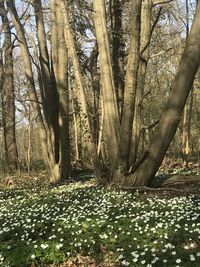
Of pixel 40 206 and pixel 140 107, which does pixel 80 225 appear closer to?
pixel 40 206

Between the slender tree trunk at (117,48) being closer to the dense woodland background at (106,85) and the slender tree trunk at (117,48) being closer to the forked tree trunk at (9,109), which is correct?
the dense woodland background at (106,85)

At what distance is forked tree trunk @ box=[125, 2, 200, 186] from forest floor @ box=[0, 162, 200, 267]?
0.86 metres

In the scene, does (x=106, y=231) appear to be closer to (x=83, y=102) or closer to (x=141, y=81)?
(x=83, y=102)

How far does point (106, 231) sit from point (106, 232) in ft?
0.13

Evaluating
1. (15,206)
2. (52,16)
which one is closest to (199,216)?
(15,206)

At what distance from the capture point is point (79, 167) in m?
19.7

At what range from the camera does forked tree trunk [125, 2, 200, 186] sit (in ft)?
33.7

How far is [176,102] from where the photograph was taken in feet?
34.3

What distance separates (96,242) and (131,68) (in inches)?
227

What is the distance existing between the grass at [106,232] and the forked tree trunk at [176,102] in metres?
1.18

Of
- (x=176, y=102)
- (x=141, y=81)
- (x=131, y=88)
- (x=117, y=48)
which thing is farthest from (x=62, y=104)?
(x=176, y=102)

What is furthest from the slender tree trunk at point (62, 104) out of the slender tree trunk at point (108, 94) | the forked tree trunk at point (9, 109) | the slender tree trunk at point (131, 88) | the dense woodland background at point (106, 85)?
the forked tree trunk at point (9, 109)

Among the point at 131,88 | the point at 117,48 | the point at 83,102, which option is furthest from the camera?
the point at 117,48

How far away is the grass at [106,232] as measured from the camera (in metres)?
6.54
